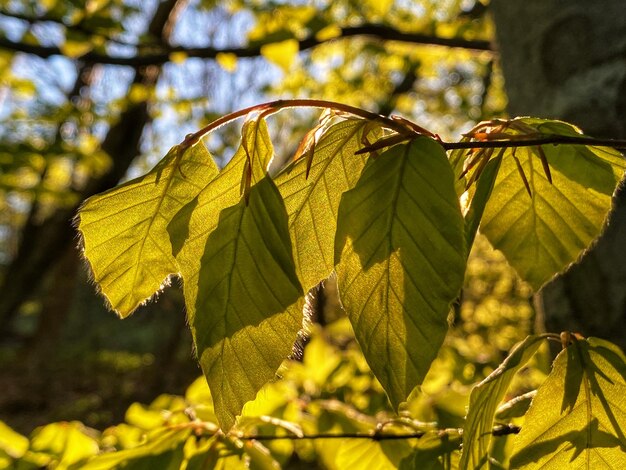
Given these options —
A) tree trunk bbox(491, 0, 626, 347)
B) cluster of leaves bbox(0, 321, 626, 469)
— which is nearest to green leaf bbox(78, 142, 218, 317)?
cluster of leaves bbox(0, 321, 626, 469)

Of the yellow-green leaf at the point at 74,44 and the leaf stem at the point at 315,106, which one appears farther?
the yellow-green leaf at the point at 74,44

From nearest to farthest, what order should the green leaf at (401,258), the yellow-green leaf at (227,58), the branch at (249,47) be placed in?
1. the green leaf at (401,258)
2. the branch at (249,47)
3. the yellow-green leaf at (227,58)

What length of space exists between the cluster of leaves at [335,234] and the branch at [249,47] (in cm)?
160

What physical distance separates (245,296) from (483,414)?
0.17m

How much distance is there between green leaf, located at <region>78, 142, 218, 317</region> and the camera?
40cm

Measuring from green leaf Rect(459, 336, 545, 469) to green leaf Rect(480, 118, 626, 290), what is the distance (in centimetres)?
13

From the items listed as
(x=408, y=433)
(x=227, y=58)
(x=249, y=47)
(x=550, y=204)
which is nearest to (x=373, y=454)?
(x=408, y=433)

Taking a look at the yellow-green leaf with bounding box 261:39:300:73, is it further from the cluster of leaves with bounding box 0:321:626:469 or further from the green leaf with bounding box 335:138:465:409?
the green leaf with bounding box 335:138:465:409

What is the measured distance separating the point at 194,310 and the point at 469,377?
1450 mm

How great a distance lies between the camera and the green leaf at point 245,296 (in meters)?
0.37

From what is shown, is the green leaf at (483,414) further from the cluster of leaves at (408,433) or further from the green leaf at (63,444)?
the green leaf at (63,444)

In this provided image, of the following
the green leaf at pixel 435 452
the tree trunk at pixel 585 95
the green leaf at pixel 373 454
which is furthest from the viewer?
the tree trunk at pixel 585 95

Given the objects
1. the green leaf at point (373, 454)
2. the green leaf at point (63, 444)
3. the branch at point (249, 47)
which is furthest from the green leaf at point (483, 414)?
the branch at point (249, 47)

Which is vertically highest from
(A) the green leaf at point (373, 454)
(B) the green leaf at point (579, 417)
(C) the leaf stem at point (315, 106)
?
(C) the leaf stem at point (315, 106)
